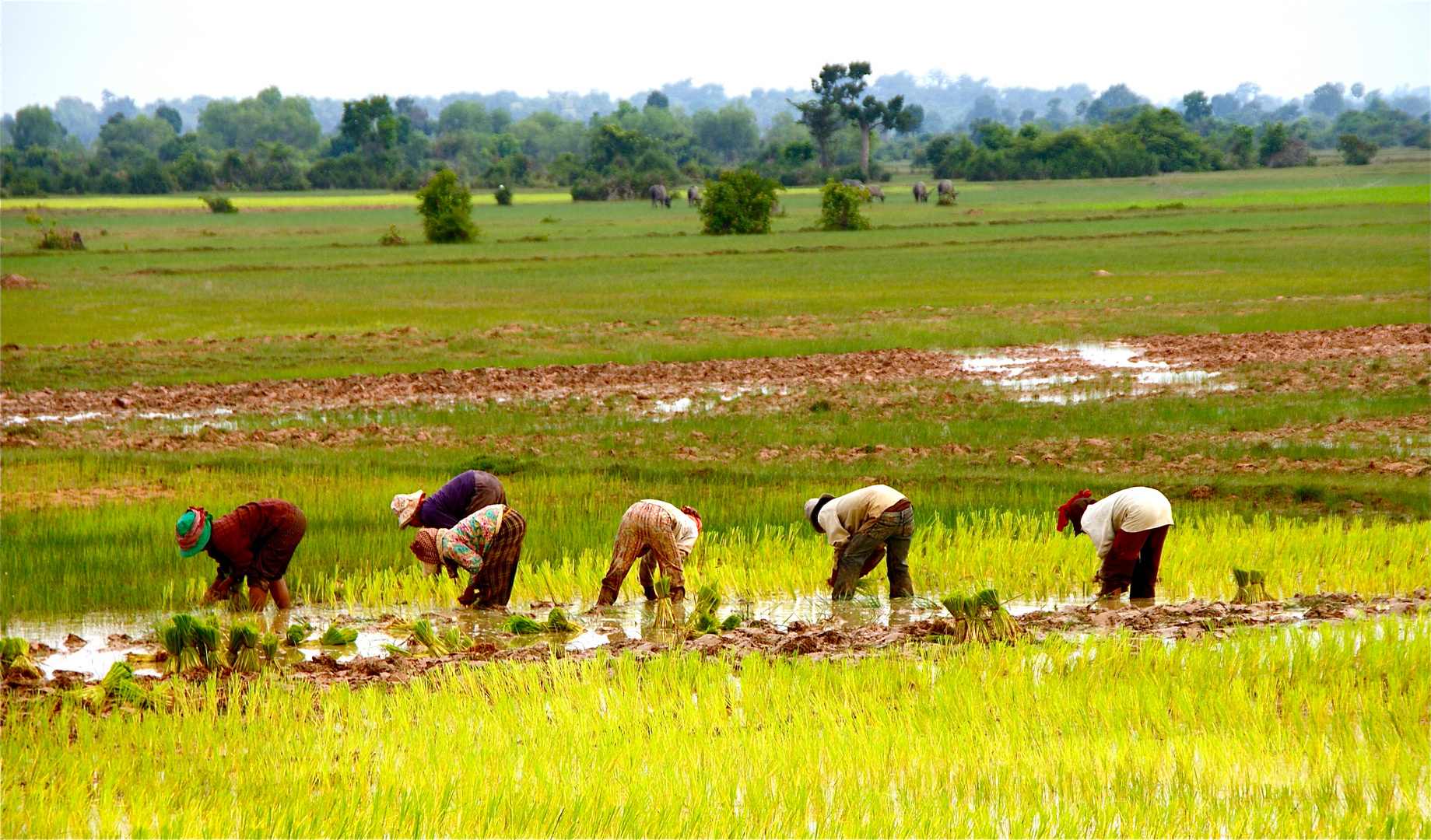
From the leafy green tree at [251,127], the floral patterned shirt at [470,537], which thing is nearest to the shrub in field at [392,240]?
the floral patterned shirt at [470,537]

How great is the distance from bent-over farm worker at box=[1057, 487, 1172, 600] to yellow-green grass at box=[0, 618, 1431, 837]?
1.15m

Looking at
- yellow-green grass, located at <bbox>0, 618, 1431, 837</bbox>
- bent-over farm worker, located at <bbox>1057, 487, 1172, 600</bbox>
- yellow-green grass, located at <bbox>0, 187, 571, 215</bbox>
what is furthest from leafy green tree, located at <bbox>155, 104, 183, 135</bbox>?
yellow-green grass, located at <bbox>0, 618, 1431, 837</bbox>

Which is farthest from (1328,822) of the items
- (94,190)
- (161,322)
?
(94,190)

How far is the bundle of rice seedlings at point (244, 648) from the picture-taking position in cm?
641

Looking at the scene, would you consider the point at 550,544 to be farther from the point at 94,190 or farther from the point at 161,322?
the point at 94,190

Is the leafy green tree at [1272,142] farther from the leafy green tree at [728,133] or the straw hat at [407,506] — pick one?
the straw hat at [407,506]

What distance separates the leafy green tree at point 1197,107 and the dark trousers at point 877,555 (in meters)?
140

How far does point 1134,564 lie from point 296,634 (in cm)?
527

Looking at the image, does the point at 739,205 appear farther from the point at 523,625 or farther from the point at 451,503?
the point at 523,625

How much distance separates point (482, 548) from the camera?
764 cm

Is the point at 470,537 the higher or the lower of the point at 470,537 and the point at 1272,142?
the lower

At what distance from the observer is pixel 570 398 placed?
1636 centimetres

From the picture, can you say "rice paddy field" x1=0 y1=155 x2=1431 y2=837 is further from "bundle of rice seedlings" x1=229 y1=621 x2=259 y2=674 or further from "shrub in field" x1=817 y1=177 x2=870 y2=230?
"shrub in field" x1=817 y1=177 x2=870 y2=230

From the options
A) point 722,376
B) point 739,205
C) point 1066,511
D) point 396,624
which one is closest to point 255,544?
point 396,624
